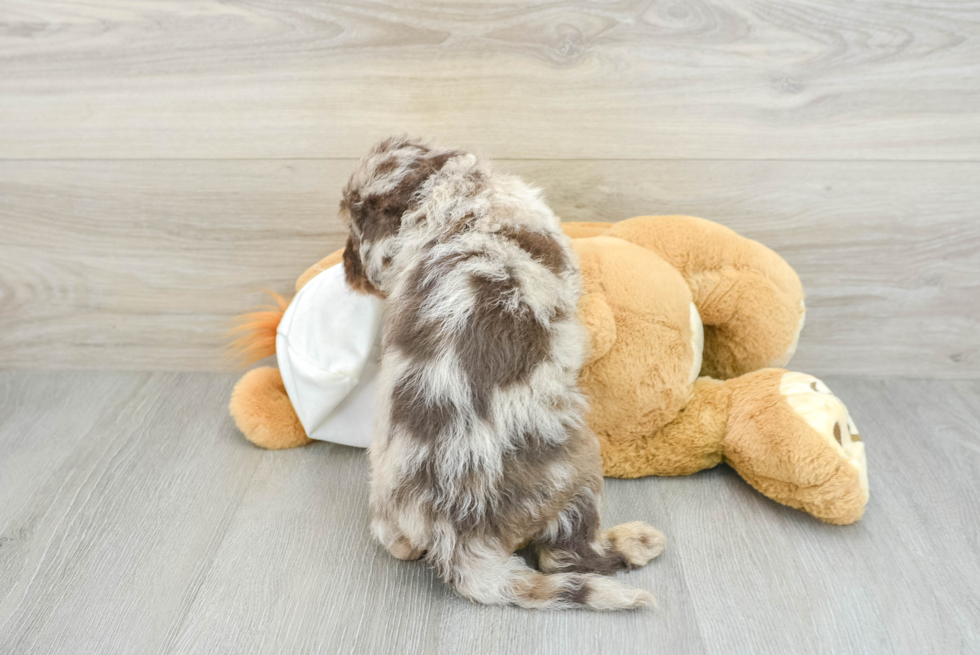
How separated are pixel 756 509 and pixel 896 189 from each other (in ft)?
1.95

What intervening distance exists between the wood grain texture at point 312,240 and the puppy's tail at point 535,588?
24.5 inches

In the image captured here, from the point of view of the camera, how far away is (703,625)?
794 mm

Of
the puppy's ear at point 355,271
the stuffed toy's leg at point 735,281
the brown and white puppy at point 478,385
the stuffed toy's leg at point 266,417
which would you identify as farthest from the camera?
the stuffed toy's leg at point 266,417

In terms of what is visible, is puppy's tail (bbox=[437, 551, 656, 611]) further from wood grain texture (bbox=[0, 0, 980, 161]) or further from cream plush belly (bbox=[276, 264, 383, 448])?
wood grain texture (bbox=[0, 0, 980, 161])

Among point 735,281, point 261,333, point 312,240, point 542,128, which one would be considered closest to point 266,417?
point 261,333

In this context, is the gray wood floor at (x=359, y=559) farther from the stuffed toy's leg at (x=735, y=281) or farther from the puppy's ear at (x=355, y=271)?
the puppy's ear at (x=355, y=271)

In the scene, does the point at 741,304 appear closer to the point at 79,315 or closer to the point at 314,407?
the point at 314,407

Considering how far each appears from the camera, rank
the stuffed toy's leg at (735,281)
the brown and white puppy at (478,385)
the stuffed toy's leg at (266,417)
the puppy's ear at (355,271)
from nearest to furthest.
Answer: the brown and white puppy at (478,385) < the puppy's ear at (355,271) < the stuffed toy's leg at (735,281) < the stuffed toy's leg at (266,417)

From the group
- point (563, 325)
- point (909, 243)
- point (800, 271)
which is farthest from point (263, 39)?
point (909, 243)

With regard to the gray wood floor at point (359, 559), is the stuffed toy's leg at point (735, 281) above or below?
above

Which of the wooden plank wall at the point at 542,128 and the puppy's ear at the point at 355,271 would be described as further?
the wooden plank wall at the point at 542,128

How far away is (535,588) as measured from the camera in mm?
802

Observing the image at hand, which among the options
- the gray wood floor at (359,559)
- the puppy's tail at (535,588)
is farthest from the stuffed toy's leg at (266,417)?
the puppy's tail at (535,588)

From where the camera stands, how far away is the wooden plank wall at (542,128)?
109 centimetres
